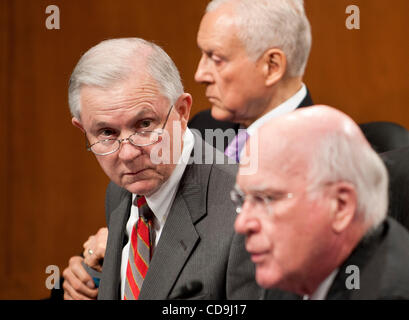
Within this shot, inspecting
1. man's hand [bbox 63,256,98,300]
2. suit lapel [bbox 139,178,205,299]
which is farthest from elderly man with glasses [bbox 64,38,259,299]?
man's hand [bbox 63,256,98,300]

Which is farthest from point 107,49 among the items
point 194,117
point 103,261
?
point 194,117

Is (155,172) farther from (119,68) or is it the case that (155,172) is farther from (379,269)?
(379,269)

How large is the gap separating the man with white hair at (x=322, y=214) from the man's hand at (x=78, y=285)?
2.69ft

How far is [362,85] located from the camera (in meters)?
2.75

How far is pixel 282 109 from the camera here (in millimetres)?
2080

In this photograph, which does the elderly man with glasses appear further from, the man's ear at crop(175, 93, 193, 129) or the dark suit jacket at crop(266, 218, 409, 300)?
the dark suit jacket at crop(266, 218, 409, 300)

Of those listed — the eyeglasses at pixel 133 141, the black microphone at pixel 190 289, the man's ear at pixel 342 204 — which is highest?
the eyeglasses at pixel 133 141

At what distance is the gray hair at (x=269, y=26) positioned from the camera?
80.3 inches

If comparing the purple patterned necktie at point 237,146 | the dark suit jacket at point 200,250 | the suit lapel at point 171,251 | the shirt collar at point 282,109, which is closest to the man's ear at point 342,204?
the dark suit jacket at point 200,250

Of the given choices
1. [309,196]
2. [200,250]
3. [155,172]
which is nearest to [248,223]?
[309,196]

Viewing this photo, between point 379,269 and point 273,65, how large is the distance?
94 cm

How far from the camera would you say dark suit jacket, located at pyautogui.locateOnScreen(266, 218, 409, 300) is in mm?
1284

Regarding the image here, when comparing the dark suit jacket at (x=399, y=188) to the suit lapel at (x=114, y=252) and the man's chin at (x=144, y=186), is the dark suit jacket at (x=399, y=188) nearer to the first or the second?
the man's chin at (x=144, y=186)

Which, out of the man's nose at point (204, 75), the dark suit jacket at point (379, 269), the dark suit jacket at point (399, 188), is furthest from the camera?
the man's nose at point (204, 75)
